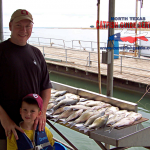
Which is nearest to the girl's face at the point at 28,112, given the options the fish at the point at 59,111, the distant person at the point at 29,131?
the distant person at the point at 29,131

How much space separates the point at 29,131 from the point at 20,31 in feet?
2.95

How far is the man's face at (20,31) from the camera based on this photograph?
1.77m

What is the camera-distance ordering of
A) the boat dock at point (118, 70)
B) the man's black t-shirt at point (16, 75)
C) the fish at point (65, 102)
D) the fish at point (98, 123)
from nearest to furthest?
the man's black t-shirt at point (16, 75) < the fish at point (98, 123) < the fish at point (65, 102) < the boat dock at point (118, 70)

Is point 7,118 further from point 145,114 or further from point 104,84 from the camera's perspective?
point 104,84

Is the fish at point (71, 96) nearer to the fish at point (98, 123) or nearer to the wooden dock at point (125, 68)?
the fish at point (98, 123)

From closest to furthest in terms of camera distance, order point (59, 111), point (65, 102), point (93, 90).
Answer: point (59, 111) < point (65, 102) < point (93, 90)

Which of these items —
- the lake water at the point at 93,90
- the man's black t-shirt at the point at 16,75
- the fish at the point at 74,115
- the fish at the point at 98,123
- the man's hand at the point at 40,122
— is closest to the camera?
the man's black t-shirt at the point at 16,75

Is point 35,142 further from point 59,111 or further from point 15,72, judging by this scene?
point 59,111

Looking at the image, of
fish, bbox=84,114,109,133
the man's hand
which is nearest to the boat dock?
fish, bbox=84,114,109,133

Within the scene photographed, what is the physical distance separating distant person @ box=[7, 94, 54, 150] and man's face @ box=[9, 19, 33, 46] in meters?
0.49

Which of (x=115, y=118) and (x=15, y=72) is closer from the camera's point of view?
(x=15, y=72)

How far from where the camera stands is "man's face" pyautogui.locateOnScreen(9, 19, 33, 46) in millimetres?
1774

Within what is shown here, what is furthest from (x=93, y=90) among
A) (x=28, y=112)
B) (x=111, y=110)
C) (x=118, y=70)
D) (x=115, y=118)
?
(x=28, y=112)

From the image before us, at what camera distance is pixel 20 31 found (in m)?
1.77
